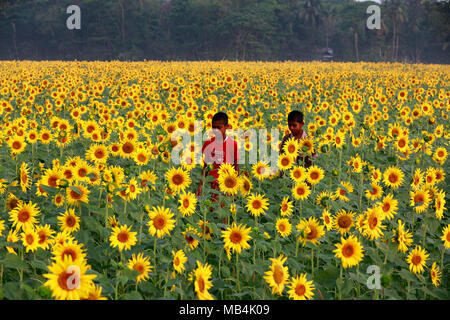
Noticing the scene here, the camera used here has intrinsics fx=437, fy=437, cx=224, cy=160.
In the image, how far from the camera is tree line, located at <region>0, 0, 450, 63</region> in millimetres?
67312

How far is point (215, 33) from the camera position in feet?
225

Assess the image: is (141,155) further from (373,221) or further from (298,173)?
(373,221)

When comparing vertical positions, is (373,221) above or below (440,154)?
below

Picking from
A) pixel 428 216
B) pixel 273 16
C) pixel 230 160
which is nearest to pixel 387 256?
pixel 428 216

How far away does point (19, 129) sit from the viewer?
5.75m

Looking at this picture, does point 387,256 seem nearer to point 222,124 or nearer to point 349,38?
point 222,124

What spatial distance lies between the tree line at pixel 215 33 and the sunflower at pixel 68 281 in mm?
65676

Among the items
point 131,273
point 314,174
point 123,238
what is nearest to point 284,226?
point 314,174

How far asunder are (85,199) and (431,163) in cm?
555

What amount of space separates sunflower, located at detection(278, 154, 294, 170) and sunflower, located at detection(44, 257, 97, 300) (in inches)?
120

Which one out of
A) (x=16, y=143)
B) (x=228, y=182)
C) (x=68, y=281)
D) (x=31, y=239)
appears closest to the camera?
(x=68, y=281)

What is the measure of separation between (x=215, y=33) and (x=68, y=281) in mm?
69591

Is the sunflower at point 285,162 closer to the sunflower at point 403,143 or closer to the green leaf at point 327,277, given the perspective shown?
the sunflower at point 403,143

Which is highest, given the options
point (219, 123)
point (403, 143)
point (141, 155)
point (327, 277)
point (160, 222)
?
point (219, 123)
